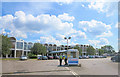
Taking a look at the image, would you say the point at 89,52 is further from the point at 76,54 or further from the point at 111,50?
the point at 76,54

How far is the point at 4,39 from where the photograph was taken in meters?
47.2

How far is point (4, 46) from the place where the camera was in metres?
46.7

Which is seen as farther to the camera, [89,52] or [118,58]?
[89,52]

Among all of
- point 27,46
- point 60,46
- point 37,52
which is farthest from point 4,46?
point 60,46

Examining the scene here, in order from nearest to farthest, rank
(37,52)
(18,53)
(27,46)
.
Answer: (37,52) < (18,53) < (27,46)

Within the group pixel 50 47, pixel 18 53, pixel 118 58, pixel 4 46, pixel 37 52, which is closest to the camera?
pixel 118 58

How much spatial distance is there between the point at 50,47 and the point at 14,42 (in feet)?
170

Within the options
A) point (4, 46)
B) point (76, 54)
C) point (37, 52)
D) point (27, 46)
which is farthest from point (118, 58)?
point (27, 46)

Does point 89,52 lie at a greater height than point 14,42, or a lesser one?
lesser

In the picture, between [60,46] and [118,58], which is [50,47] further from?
[118,58]

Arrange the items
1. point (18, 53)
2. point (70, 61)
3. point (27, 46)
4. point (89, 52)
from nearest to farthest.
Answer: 1. point (70, 61)
2. point (18, 53)
3. point (27, 46)
4. point (89, 52)

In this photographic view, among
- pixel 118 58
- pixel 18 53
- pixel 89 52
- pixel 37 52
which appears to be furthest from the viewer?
pixel 89 52

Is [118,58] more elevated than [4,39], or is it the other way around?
[4,39]

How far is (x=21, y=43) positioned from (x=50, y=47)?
4415 centimetres
